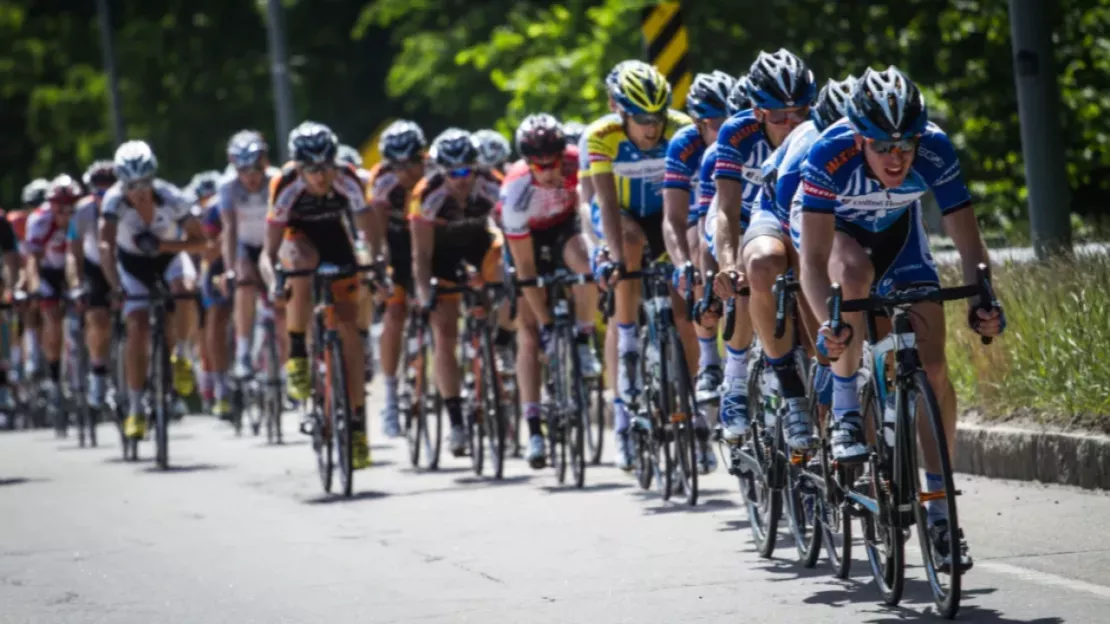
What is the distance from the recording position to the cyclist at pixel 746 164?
949cm

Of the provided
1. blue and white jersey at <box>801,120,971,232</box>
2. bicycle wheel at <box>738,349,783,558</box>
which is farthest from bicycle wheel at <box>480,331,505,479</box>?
blue and white jersey at <box>801,120,971,232</box>

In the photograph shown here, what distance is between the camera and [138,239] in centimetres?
1736

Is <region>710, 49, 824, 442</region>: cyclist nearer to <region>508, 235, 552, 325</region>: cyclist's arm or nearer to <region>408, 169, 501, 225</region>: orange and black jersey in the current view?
<region>508, 235, 552, 325</region>: cyclist's arm

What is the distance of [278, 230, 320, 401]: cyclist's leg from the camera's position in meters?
14.2

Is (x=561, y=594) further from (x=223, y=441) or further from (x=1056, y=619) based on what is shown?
(x=223, y=441)

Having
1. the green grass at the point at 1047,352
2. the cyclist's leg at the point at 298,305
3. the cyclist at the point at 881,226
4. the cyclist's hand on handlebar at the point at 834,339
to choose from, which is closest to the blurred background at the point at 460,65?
the green grass at the point at 1047,352

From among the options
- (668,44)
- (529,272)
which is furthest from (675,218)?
(668,44)

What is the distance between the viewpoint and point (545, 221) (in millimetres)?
13742

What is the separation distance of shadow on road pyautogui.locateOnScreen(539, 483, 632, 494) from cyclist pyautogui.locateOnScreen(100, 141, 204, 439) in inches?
174

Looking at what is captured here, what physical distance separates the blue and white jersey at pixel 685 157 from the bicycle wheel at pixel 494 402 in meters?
2.87

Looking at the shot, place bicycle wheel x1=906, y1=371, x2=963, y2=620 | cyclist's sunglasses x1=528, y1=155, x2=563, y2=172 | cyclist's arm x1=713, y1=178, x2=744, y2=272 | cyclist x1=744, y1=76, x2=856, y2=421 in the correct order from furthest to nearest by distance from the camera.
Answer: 1. cyclist's sunglasses x1=528, y1=155, x2=563, y2=172
2. cyclist's arm x1=713, y1=178, x2=744, y2=272
3. cyclist x1=744, y1=76, x2=856, y2=421
4. bicycle wheel x1=906, y1=371, x2=963, y2=620

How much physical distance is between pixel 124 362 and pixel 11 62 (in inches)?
1143

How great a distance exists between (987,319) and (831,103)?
1164mm

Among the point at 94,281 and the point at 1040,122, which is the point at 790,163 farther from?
the point at 94,281
